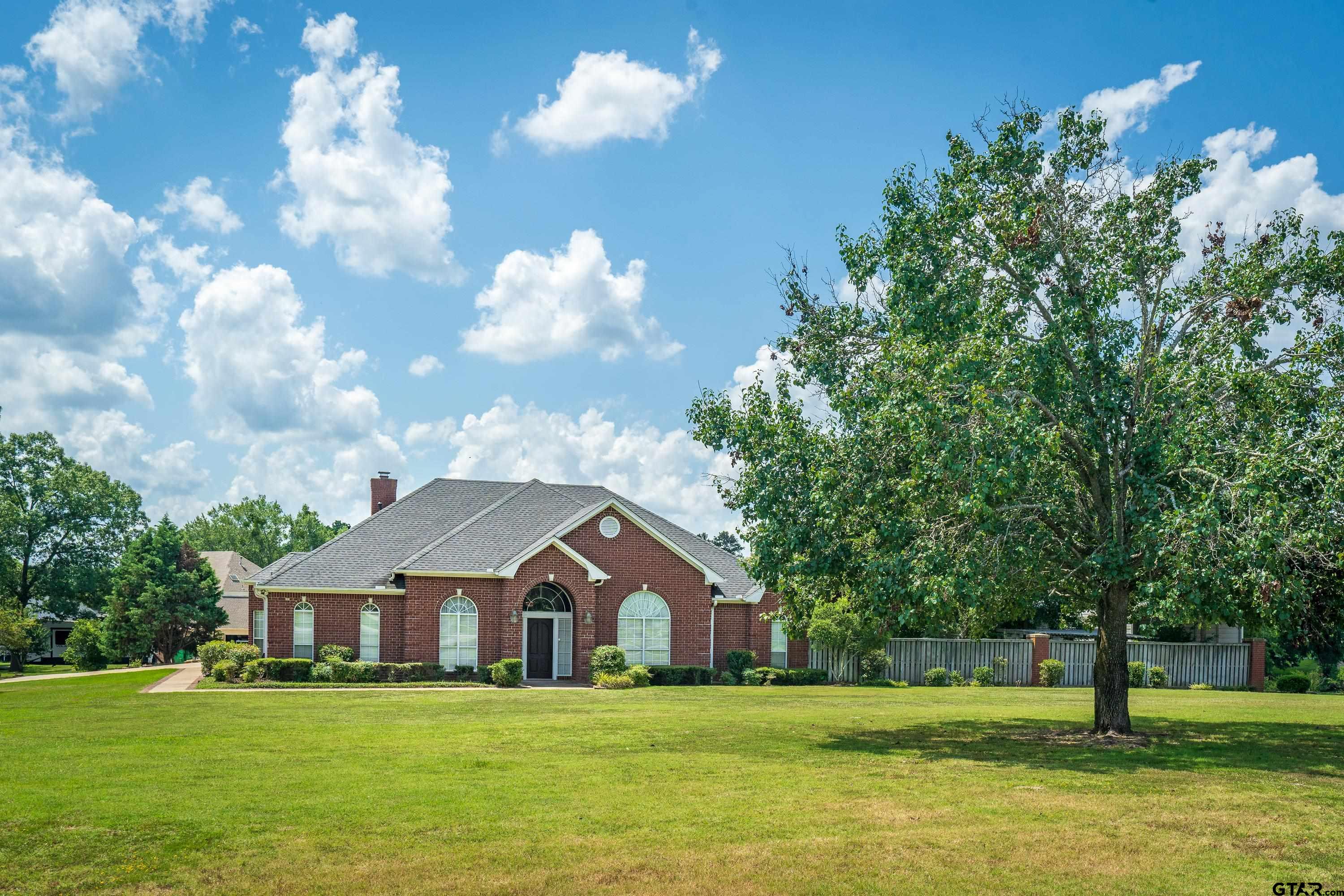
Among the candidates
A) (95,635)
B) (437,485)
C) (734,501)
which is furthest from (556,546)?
(95,635)

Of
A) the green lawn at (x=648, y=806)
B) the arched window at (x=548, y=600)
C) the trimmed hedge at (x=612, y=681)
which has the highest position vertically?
the arched window at (x=548, y=600)

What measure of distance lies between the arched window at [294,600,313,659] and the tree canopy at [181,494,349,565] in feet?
203

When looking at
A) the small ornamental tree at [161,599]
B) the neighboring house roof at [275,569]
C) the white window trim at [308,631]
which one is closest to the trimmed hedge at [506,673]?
the white window trim at [308,631]

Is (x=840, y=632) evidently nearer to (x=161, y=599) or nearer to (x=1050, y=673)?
(x=1050, y=673)

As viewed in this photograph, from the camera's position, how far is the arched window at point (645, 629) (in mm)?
34750

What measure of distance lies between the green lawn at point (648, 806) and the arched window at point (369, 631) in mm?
11718

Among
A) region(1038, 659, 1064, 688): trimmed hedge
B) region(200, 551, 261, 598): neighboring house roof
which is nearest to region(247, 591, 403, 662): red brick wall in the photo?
region(1038, 659, 1064, 688): trimmed hedge

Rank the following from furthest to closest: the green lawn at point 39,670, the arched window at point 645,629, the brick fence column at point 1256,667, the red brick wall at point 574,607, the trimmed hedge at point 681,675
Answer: the green lawn at point 39,670 < the brick fence column at point 1256,667 < the arched window at point 645,629 < the trimmed hedge at point 681,675 < the red brick wall at point 574,607

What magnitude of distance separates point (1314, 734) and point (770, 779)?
43.2 ft

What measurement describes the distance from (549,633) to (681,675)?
4.67 meters

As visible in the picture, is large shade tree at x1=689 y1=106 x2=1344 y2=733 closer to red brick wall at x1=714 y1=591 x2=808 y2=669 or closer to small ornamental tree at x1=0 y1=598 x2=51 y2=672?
red brick wall at x1=714 y1=591 x2=808 y2=669

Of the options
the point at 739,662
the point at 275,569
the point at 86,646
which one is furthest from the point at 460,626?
the point at 86,646

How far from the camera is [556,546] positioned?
33.6 metres

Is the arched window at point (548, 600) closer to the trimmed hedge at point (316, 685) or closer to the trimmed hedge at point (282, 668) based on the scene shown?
the trimmed hedge at point (316, 685)
